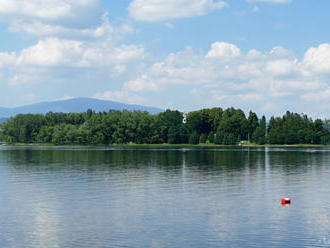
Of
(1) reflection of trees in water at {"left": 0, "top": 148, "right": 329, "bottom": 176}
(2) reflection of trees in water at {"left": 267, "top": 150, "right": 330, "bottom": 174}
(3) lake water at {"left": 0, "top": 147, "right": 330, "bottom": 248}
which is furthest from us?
(1) reflection of trees in water at {"left": 0, "top": 148, "right": 329, "bottom": 176}

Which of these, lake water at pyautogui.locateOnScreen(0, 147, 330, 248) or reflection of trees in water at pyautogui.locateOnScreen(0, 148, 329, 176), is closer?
lake water at pyautogui.locateOnScreen(0, 147, 330, 248)

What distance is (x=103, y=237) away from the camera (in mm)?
26109

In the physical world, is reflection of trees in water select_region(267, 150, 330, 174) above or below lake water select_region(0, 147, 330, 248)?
above

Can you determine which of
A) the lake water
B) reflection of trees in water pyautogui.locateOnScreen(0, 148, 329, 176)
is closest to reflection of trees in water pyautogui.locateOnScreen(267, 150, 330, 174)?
reflection of trees in water pyautogui.locateOnScreen(0, 148, 329, 176)

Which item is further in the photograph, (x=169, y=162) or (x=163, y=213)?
(x=169, y=162)

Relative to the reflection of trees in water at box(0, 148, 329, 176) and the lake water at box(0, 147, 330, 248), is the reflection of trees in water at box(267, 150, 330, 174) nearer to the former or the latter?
the reflection of trees in water at box(0, 148, 329, 176)

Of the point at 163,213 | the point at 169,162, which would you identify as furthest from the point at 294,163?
the point at 163,213

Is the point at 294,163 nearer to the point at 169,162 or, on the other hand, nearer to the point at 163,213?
the point at 169,162

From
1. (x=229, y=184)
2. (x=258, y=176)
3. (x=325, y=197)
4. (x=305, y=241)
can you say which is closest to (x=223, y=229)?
(x=305, y=241)

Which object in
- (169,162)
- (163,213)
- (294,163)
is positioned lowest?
(163,213)

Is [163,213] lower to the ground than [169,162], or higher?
lower

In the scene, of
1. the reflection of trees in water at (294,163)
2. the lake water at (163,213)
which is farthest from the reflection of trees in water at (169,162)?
the lake water at (163,213)

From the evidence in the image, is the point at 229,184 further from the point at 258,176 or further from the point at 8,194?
the point at 8,194

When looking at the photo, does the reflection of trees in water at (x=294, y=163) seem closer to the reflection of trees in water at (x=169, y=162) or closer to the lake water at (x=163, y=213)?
the reflection of trees in water at (x=169, y=162)
